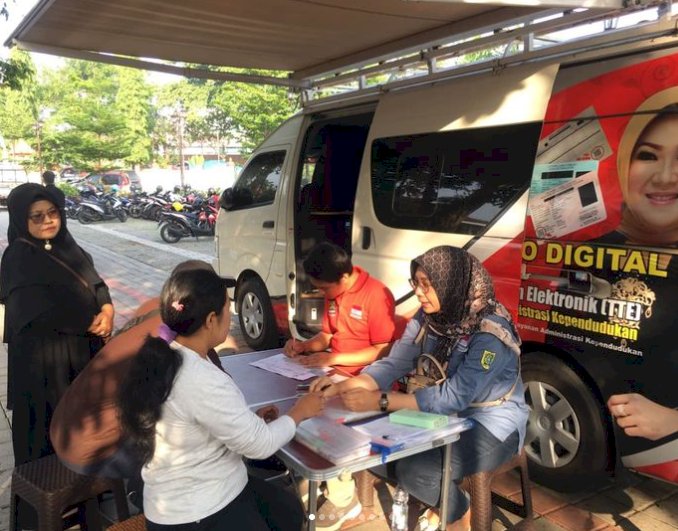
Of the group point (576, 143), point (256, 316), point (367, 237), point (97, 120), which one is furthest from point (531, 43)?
point (97, 120)

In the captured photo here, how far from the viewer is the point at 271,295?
A: 538 centimetres

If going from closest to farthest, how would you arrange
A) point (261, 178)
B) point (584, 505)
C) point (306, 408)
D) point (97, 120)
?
point (306, 408) → point (584, 505) → point (261, 178) → point (97, 120)

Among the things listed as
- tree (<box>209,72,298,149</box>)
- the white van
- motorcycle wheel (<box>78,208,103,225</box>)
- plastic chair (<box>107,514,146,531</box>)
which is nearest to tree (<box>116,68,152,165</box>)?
motorcycle wheel (<box>78,208,103,225</box>)

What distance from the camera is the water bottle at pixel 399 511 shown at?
90.4 inches

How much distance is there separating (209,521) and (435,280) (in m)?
1.19

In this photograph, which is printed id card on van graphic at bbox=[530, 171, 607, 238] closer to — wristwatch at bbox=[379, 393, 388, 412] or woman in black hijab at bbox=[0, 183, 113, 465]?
wristwatch at bbox=[379, 393, 388, 412]

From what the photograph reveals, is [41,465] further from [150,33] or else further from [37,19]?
[150,33]

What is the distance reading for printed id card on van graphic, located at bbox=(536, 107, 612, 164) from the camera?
2680mm

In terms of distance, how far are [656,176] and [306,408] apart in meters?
1.80

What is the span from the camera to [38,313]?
2691mm

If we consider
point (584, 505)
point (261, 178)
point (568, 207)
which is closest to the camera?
point (568, 207)

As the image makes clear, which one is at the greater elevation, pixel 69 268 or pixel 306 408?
pixel 69 268

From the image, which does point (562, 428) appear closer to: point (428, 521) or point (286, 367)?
point (428, 521)

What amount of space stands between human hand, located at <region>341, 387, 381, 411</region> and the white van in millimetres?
1247
